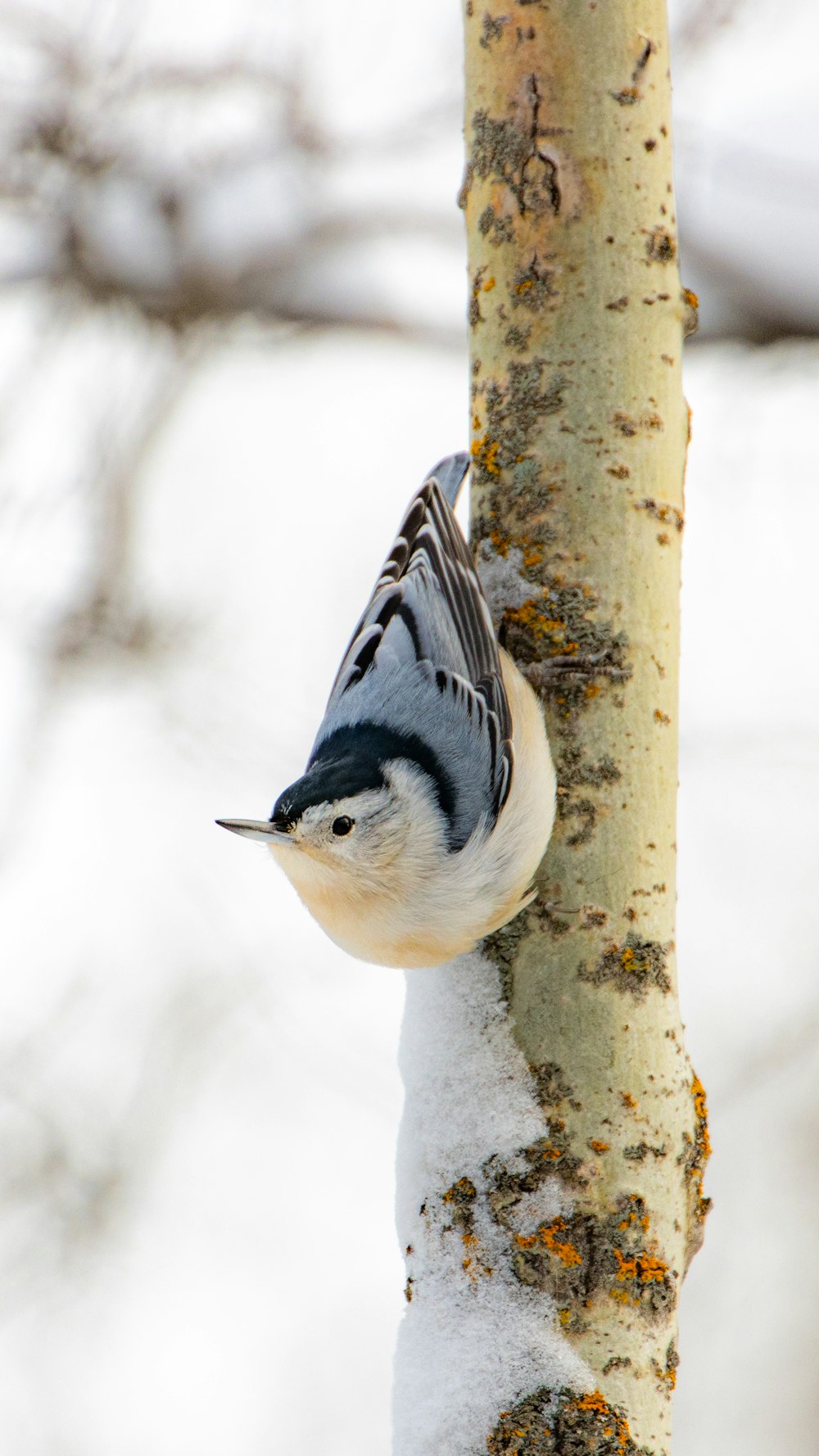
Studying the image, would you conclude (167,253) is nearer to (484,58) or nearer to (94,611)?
(94,611)

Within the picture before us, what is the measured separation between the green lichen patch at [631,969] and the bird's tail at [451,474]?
77 centimetres

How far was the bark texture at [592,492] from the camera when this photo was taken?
1.28m

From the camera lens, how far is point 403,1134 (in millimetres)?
1306

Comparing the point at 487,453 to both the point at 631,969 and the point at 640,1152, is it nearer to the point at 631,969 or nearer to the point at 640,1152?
the point at 631,969

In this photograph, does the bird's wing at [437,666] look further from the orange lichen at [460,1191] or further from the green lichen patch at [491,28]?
the green lichen patch at [491,28]

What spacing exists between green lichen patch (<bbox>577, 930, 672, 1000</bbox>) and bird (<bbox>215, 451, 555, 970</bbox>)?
108 mm

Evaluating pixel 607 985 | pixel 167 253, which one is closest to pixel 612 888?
pixel 607 985

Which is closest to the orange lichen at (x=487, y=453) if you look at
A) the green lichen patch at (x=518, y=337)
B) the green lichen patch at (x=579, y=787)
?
the green lichen patch at (x=518, y=337)

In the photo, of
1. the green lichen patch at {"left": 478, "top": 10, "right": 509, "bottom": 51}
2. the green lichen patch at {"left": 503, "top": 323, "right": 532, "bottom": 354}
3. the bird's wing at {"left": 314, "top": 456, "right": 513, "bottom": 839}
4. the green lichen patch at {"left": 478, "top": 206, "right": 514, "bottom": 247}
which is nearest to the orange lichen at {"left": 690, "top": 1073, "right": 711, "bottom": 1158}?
the bird's wing at {"left": 314, "top": 456, "right": 513, "bottom": 839}

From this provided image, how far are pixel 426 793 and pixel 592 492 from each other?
426mm

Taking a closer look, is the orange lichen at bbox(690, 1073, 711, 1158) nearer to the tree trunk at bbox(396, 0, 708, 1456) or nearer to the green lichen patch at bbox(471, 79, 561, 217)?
the tree trunk at bbox(396, 0, 708, 1456)

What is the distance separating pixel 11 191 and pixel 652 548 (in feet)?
8.24

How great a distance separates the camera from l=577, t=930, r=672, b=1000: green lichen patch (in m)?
1.27

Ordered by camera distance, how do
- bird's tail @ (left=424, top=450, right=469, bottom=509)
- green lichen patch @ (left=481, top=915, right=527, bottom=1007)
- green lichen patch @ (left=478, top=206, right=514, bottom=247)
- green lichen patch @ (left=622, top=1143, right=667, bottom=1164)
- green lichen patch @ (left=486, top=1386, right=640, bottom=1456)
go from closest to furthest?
green lichen patch @ (left=486, top=1386, right=640, bottom=1456), green lichen patch @ (left=622, top=1143, right=667, bottom=1164), green lichen patch @ (left=481, top=915, right=527, bottom=1007), green lichen patch @ (left=478, top=206, right=514, bottom=247), bird's tail @ (left=424, top=450, right=469, bottom=509)
